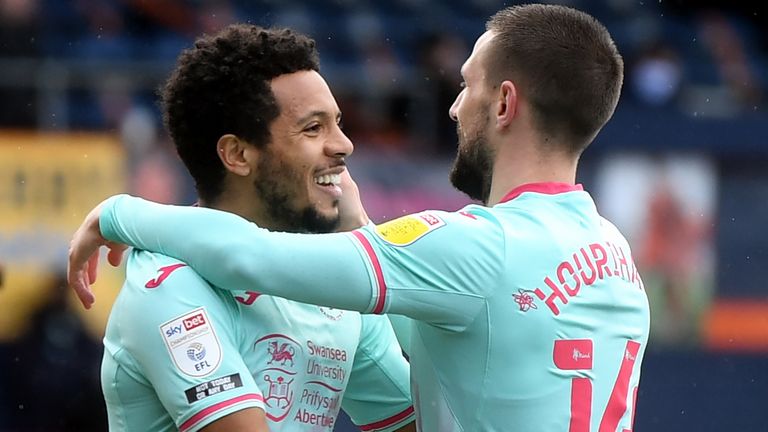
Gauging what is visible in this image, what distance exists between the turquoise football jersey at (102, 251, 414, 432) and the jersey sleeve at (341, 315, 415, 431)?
127mm

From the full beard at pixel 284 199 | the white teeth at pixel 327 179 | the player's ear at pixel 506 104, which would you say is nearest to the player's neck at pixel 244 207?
the full beard at pixel 284 199

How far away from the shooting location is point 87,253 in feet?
11.4

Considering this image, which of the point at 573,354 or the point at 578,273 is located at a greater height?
the point at 578,273

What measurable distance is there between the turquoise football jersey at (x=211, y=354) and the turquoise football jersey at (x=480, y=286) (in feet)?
0.33

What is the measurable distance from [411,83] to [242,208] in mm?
6584

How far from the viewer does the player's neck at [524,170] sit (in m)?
3.37

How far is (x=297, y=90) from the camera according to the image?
3.61 metres

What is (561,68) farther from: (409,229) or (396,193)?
(396,193)

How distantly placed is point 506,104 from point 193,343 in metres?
0.97

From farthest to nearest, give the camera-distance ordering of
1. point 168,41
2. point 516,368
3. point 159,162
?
point 168,41
point 159,162
point 516,368

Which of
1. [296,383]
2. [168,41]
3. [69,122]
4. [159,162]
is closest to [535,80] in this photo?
[296,383]

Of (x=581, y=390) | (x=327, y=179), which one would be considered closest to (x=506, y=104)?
(x=327, y=179)

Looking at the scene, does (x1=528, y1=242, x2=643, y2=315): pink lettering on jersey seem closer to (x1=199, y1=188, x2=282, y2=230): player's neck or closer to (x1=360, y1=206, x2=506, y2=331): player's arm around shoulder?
(x1=360, y1=206, x2=506, y2=331): player's arm around shoulder

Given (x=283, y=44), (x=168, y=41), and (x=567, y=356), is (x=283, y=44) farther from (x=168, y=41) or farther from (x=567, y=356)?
(x=168, y=41)
